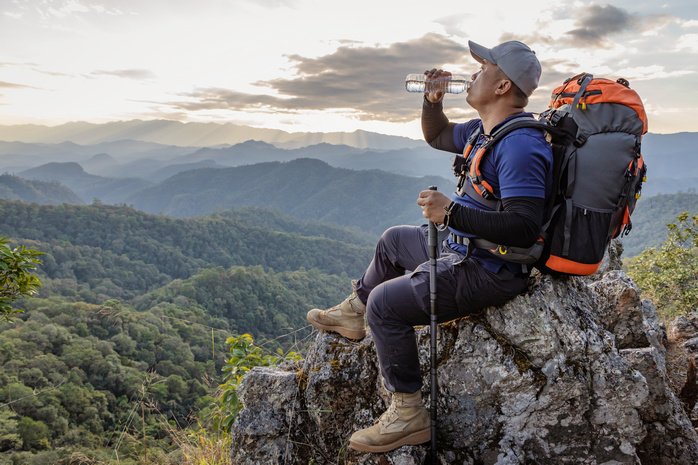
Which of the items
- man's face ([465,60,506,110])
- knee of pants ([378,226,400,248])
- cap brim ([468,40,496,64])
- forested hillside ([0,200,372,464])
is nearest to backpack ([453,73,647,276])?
man's face ([465,60,506,110])

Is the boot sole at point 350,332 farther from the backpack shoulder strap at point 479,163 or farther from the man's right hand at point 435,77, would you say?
the man's right hand at point 435,77

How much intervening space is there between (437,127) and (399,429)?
243 cm

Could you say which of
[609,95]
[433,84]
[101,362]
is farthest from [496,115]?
[101,362]

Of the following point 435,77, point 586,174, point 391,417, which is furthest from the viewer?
point 435,77

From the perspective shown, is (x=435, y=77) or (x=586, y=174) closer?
(x=586, y=174)

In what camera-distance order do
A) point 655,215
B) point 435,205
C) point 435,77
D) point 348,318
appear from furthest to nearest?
point 655,215 → point 348,318 → point 435,77 → point 435,205

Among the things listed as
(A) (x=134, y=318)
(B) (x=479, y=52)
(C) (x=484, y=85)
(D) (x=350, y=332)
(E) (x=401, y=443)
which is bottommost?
(A) (x=134, y=318)

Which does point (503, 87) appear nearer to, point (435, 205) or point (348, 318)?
point (435, 205)

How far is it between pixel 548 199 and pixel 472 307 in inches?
32.9

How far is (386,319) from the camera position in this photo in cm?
286

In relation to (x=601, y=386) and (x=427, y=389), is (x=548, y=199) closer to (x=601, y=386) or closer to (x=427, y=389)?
(x=601, y=386)

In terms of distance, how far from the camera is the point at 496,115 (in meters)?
2.94

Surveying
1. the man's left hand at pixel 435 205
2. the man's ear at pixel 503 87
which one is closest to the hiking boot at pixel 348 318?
the man's left hand at pixel 435 205

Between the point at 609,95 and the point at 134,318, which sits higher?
the point at 609,95
